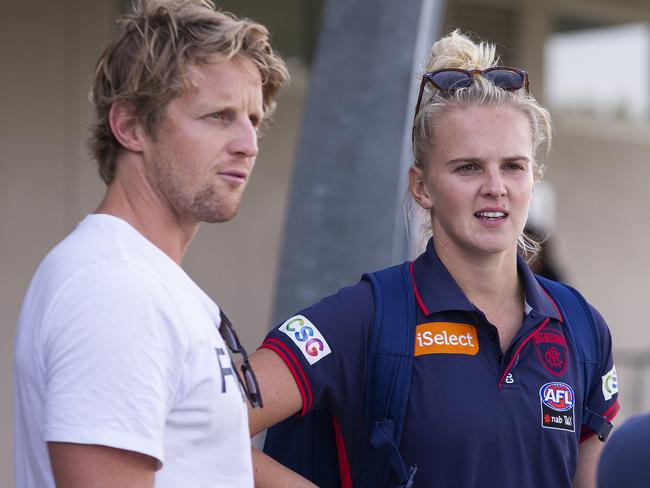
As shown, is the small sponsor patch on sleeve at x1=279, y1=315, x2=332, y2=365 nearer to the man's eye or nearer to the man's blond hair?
the man's eye

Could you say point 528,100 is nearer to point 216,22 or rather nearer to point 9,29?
point 216,22

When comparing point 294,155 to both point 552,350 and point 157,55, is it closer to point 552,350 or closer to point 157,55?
point 552,350

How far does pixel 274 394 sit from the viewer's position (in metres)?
2.67

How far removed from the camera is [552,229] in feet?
33.8

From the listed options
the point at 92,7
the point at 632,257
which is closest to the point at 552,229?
Result: the point at 632,257

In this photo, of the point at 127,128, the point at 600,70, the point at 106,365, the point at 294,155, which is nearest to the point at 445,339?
the point at 127,128

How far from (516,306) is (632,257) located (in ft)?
27.3

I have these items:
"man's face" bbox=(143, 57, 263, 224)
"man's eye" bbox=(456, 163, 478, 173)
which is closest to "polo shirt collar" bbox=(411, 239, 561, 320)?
"man's eye" bbox=(456, 163, 478, 173)

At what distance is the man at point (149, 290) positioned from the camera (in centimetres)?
187

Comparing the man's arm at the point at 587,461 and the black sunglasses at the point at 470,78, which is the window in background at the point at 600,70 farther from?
the man's arm at the point at 587,461

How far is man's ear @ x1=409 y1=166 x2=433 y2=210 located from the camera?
293 centimetres

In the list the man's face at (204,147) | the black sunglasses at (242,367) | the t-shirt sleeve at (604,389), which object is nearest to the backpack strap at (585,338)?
the t-shirt sleeve at (604,389)

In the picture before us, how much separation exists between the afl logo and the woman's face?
14.0 inches

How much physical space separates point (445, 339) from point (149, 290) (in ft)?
3.29
